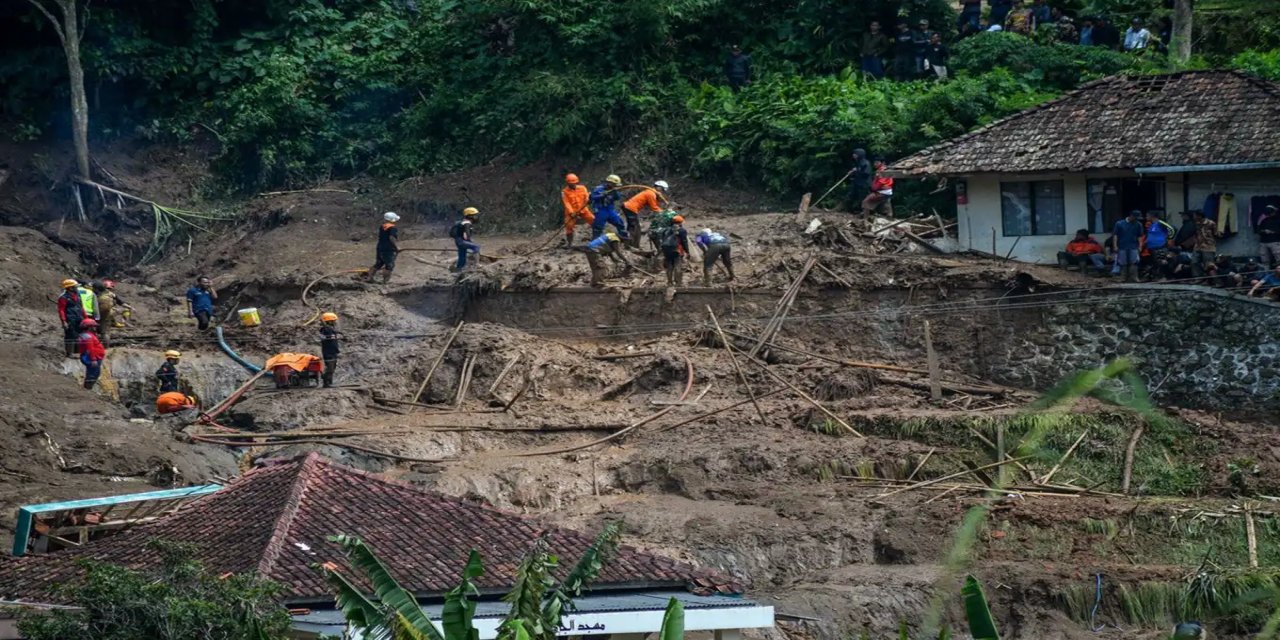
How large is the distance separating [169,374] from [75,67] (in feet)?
36.0

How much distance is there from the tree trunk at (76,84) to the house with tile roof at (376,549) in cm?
1744

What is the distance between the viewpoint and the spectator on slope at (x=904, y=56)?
3906 centimetres

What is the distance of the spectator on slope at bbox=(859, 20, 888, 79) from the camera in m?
39.4

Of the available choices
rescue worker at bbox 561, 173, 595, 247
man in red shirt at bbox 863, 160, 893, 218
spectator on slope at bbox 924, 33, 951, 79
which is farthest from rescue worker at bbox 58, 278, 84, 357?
spectator on slope at bbox 924, 33, 951, 79

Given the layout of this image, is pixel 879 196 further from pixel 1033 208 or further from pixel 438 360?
pixel 438 360

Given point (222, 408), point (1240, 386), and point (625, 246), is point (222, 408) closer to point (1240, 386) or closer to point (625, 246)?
point (625, 246)

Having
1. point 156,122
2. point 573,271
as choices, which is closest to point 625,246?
point 573,271

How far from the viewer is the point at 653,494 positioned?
Answer: 30391 millimetres

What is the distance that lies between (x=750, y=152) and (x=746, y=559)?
11.7m

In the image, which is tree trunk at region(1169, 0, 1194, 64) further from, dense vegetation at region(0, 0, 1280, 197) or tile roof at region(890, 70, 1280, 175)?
tile roof at region(890, 70, 1280, 175)


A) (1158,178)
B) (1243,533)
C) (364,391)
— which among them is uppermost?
(1158,178)

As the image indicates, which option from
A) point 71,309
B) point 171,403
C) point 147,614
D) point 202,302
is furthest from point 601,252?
point 147,614

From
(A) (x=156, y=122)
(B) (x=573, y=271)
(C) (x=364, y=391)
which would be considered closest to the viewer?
(C) (x=364, y=391)

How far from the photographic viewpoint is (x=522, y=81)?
137 feet
